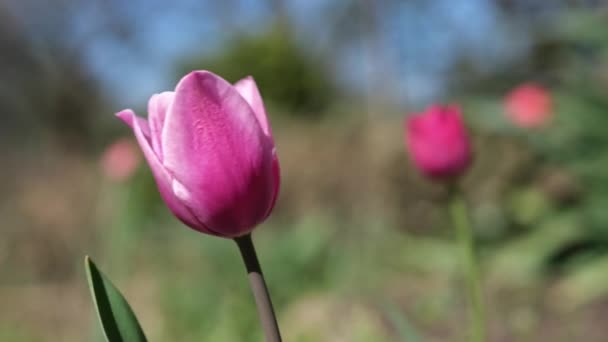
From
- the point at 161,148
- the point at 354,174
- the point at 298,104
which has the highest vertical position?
the point at 161,148

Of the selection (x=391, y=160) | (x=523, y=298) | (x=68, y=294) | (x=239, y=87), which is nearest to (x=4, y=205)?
(x=68, y=294)

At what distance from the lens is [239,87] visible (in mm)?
651

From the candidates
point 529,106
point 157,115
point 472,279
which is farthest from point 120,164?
point 157,115

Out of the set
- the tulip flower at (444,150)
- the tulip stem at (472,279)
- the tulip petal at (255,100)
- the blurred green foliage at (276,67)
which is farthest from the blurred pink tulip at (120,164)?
the blurred green foliage at (276,67)

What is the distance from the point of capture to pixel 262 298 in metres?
0.56

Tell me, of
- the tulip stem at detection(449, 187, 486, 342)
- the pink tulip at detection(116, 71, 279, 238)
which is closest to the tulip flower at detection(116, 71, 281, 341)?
the pink tulip at detection(116, 71, 279, 238)

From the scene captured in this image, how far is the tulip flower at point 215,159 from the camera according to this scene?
56 cm

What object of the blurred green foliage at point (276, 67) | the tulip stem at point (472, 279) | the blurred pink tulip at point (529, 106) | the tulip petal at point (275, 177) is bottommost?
the blurred green foliage at point (276, 67)

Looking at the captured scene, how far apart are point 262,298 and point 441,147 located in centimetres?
72

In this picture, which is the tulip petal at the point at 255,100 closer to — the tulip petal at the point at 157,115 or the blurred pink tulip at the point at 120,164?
the tulip petal at the point at 157,115

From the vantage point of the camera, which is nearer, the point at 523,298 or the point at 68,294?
the point at 523,298

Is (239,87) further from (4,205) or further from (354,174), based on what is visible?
(4,205)

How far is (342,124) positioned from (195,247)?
131 inches

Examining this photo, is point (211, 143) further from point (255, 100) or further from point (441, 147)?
point (441, 147)
